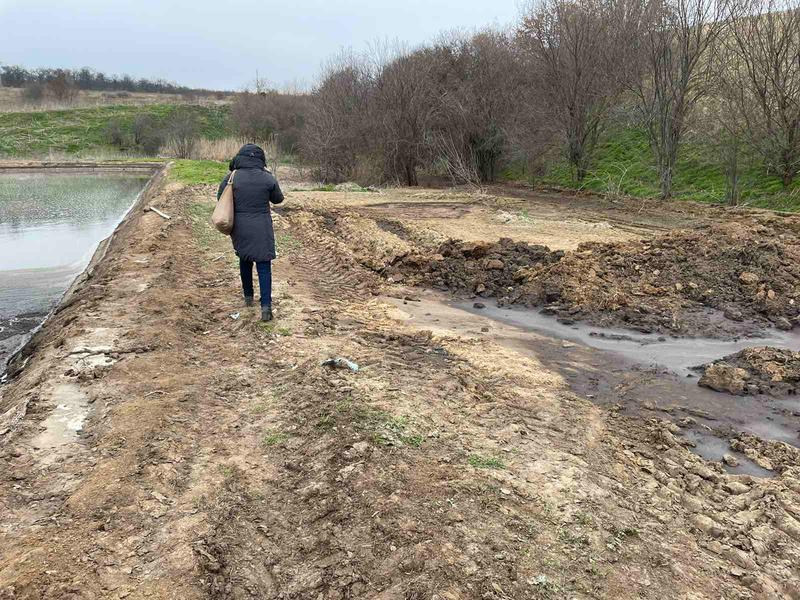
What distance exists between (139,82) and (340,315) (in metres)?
118

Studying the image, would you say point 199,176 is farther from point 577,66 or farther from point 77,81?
point 77,81

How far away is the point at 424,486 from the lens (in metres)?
3.47

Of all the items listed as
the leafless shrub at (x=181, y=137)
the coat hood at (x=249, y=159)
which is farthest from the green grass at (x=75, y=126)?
the coat hood at (x=249, y=159)

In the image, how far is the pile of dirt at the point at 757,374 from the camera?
5.37 metres

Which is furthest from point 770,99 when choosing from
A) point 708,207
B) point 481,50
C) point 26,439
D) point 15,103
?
point 15,103

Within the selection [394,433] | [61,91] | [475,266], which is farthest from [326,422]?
[61,91]

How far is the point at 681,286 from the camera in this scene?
825 cm

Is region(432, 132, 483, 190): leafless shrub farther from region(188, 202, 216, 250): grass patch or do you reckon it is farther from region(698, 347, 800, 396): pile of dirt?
region(698, 347, 800, 396): pile of dirt

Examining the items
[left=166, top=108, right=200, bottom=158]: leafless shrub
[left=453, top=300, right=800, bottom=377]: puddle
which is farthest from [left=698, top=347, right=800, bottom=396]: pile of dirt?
[left=166, top=108, right=200, bottom=158]: leafless shrub

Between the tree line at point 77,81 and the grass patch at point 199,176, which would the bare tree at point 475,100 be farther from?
the tree line at point 77,81

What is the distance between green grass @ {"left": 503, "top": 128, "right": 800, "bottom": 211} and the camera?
16062mm

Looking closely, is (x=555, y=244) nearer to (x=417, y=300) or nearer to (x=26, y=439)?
(x=417, y=300)

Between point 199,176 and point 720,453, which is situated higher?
point 199,176

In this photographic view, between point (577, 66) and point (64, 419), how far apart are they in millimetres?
21388
